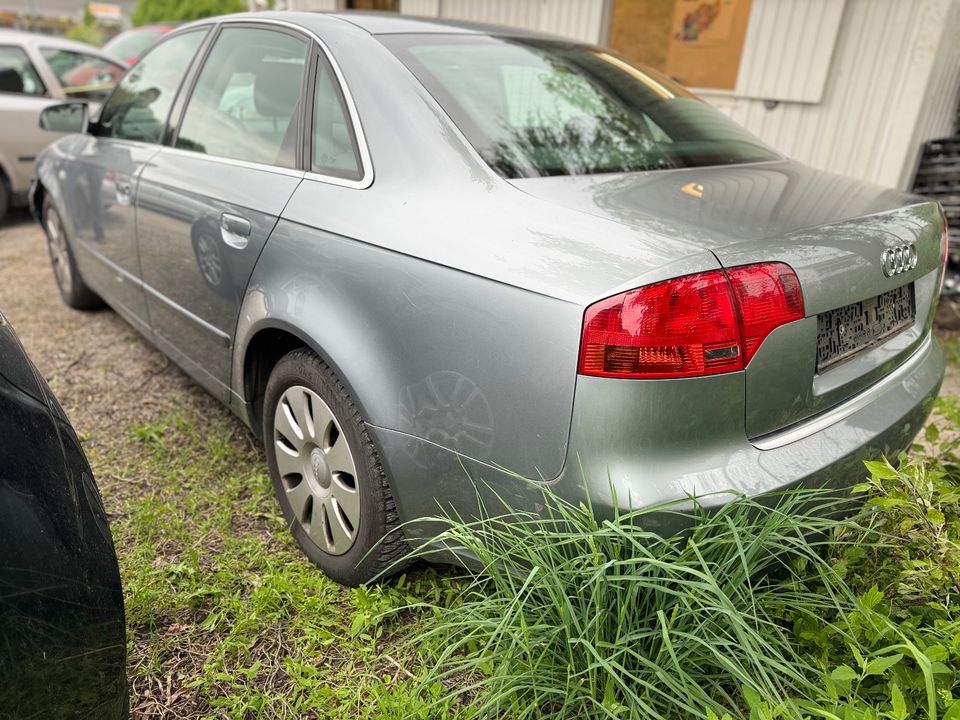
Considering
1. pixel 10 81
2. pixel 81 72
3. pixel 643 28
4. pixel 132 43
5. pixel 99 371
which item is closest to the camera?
pixel 99 371

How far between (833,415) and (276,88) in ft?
6.45

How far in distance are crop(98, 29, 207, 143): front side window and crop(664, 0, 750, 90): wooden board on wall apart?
4156mm

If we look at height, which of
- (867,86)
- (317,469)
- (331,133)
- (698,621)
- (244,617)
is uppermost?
(867,86)

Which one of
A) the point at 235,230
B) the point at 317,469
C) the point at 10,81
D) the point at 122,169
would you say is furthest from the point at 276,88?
the point at 10,81

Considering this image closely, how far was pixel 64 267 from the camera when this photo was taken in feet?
13.5

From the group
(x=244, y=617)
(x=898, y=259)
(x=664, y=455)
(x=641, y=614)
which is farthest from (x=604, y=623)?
(x=898, y=259)

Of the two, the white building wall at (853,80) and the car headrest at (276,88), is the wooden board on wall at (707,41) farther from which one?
the car headrest at (276,88)

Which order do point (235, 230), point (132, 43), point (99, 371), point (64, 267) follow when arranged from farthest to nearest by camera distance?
1. point (132, 43)
2. point (64, 267)
3. point (99, 371)
4. point (235, 230)

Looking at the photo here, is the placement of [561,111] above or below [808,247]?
above

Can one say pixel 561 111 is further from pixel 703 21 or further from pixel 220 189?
pixel 703 21

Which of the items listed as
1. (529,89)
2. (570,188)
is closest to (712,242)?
(570,188)

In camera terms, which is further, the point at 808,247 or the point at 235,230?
the point at 235,230

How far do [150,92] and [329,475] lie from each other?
2.17 metres

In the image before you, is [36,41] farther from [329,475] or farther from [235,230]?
[329,475]
